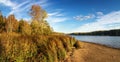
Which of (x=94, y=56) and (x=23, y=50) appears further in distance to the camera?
(x=94, y=56)

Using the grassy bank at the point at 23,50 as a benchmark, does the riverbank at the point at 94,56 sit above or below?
below

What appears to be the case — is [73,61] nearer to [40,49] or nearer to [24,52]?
[40,49]

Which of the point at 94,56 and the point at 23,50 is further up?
the point at 23,50

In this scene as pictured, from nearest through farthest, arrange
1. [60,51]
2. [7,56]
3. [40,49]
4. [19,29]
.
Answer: [7,56]
[40,49]
[60,51]
[19,29]

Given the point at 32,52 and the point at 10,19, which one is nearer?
the point at 32,52

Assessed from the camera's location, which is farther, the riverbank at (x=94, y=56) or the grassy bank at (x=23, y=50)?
the riverbank at (x=94, y=56)

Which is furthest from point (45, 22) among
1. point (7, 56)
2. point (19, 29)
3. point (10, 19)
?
point (7, 56)

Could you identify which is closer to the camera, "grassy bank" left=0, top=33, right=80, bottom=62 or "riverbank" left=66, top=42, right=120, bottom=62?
"grassy bank" left=0, top=33, right=80, bottom=62

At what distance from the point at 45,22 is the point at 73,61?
35.8 metres

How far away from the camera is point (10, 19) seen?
32438mm

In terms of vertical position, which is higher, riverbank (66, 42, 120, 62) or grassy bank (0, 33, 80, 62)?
grassy bank (0, 33, 80, 62)

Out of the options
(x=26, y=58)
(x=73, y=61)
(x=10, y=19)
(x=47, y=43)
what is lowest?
(x=73, y=61)

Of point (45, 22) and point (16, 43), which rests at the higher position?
point (45, 22)

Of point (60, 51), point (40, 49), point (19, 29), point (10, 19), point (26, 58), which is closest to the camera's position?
point (26, 58)
